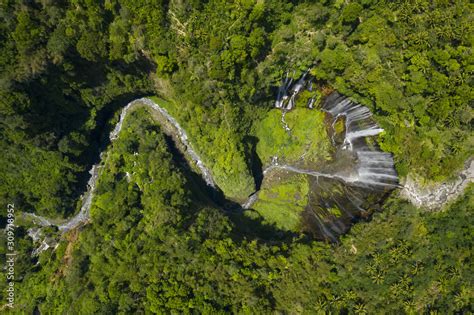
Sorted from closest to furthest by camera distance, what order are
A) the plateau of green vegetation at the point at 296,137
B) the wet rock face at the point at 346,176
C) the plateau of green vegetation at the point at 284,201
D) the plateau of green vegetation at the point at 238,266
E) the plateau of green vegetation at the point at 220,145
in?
the plateau of green vegetation at the point at 238,266
the wet rock face at the point at 346,176
the plateau of green vegetation at the point at 220,145
the plateau of green vegetation at the point at 296,137
the plateau of green vegetation at the point at 284,201

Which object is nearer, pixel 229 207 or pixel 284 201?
pixel 284 201

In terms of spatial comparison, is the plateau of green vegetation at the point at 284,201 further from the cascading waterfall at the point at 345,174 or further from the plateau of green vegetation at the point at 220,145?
the plateau of green vegetation at the point at 220,145

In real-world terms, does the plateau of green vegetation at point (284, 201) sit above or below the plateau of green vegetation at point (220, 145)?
below

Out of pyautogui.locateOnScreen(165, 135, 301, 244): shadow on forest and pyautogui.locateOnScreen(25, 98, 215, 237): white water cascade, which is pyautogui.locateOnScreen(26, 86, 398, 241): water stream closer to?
pyautogui.locateOnScreen(25, 98, 215, 237): white water cascade

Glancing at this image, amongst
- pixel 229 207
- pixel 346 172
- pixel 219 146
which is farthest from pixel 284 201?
pixel 219 146

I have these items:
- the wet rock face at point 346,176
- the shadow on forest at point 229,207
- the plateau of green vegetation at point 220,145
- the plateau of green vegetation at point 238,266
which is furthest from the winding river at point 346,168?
the plateau of green vegetation at point 238,266

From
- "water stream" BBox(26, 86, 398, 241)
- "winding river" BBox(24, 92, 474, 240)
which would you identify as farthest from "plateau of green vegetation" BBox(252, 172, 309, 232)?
"winding river" BBox(24, 92, 474, 240)

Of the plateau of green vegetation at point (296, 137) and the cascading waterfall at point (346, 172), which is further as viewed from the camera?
the plateau of green vegetation at point (296, 137)

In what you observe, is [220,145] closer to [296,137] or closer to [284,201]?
[296,137]
